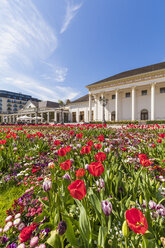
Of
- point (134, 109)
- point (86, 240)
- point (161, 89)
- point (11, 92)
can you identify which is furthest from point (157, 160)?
point (11, 92)

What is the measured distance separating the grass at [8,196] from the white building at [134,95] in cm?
2176

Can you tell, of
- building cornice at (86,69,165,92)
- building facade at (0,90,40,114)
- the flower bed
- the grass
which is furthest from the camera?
building facade at (0,90,40,114)

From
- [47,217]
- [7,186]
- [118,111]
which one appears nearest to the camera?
[47,217]

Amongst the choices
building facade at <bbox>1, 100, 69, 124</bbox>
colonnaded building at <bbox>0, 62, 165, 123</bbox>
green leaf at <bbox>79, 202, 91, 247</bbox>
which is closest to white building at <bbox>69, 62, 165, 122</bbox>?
colonnaded building at <bbox>0, 62, 165, 123</bbox>

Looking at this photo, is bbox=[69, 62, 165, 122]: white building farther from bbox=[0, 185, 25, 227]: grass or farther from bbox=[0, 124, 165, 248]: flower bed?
bbox=[0, 124, 165, 248]: flower bed

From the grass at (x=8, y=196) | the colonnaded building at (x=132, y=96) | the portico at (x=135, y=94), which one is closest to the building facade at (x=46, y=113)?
the colonnaded building at (x=132, y=96)

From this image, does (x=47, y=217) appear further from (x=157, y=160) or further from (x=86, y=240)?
(x=157, y=160)

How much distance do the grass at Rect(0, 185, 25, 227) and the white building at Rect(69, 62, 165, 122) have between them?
21764mm

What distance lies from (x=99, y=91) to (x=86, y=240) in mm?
34166

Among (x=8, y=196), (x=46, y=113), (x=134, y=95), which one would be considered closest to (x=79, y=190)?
(x=8, y=196)

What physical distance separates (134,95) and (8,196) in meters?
30.9

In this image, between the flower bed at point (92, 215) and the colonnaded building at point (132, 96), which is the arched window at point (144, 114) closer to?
the colonnaded building at point (132, 96)

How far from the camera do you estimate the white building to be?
2578 centimetres

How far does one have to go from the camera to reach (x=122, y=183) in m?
1.48
